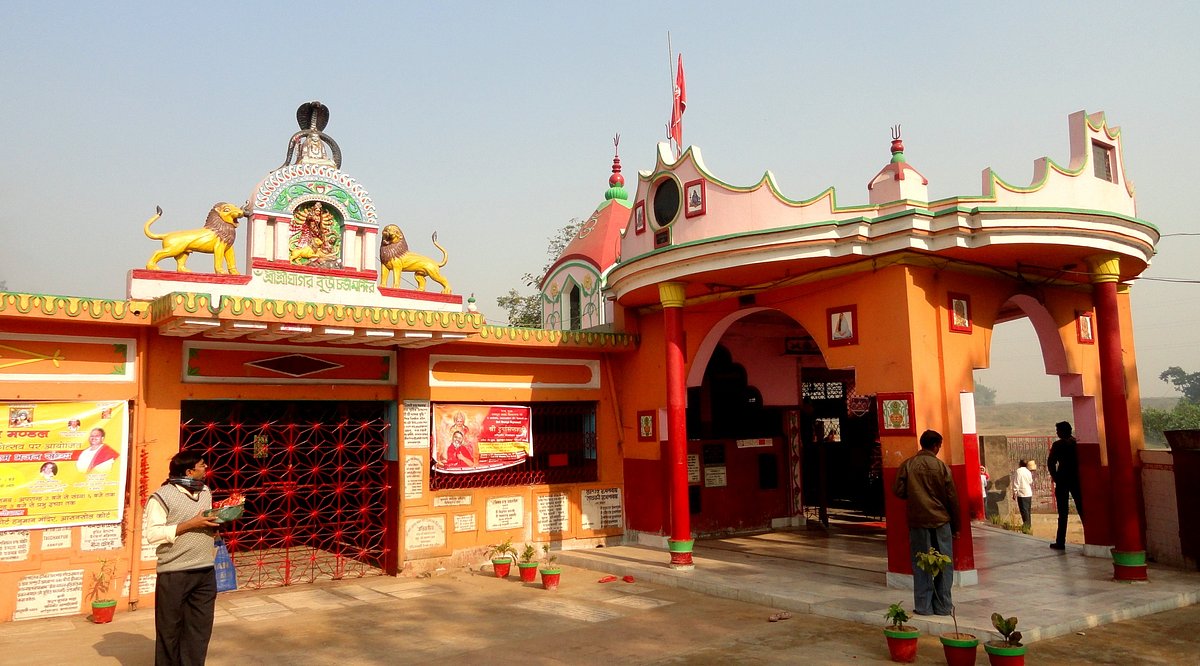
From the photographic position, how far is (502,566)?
10.3 metres

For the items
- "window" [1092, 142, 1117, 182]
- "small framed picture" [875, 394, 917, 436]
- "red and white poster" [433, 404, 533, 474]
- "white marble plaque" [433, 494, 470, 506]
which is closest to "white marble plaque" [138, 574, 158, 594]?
"white marble plaque" [433, 494, 470, 506]

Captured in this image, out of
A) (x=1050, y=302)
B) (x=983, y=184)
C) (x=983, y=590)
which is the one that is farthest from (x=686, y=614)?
(x=1050, y=302)

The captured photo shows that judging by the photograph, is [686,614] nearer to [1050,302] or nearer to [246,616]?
[246,616]

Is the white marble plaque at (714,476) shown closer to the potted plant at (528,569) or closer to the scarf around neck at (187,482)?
the potted plant at (528,569)

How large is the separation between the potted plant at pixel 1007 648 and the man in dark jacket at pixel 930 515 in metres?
1.31

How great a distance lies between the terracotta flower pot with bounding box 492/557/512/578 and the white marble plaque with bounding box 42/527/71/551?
4.66m

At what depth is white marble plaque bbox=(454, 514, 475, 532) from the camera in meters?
10.9

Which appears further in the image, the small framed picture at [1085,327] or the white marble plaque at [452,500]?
the white marble plaque at [452,500]

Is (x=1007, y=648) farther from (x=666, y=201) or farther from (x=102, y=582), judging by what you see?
(x=102, y=582)

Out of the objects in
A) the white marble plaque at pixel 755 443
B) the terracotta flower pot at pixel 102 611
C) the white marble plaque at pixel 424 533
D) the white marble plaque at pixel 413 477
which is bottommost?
the terracotta flower pot at pixel 102 611

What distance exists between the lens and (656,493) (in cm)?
1186

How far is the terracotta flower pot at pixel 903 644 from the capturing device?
607 centimetres

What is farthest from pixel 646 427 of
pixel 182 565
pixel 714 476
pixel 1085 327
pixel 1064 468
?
pixel 182 565

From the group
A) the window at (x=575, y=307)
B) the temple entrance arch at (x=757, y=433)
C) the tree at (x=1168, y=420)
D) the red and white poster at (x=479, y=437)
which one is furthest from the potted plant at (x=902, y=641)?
the tree at (x=1168, y=420)
